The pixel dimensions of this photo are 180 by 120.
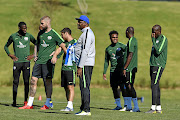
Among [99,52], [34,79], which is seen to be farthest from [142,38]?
[34,79]

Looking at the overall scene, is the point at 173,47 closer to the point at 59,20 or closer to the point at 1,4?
the point at 59,20

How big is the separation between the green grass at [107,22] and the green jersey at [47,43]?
14044 millimetres

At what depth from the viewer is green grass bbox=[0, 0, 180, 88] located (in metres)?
37.8

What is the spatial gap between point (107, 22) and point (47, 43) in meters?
43.4

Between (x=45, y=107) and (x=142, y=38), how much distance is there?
121ft

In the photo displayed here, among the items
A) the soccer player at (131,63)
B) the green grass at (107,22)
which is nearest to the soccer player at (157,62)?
the soccer player at (131,63)

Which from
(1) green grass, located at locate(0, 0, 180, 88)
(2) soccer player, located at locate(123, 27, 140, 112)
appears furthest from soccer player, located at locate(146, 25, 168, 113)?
(1) green grass, located at locate(0, 0, 180, 88)

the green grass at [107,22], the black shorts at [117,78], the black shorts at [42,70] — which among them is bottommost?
the black shorts at [117,78]

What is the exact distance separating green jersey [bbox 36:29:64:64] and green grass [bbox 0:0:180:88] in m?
14.0

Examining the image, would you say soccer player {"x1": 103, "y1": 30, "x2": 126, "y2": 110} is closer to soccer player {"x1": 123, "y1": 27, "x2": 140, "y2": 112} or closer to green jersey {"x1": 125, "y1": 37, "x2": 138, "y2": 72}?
soccer player {"x1": 123, "y1": 27, "x2": 140, "y2": 112}

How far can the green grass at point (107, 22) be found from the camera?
37781 millimetres

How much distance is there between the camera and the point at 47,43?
45.4ft

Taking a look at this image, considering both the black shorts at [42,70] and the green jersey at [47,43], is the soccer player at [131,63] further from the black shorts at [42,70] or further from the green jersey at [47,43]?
the black shorts at [42,70]

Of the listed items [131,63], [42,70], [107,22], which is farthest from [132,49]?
[107,22]
